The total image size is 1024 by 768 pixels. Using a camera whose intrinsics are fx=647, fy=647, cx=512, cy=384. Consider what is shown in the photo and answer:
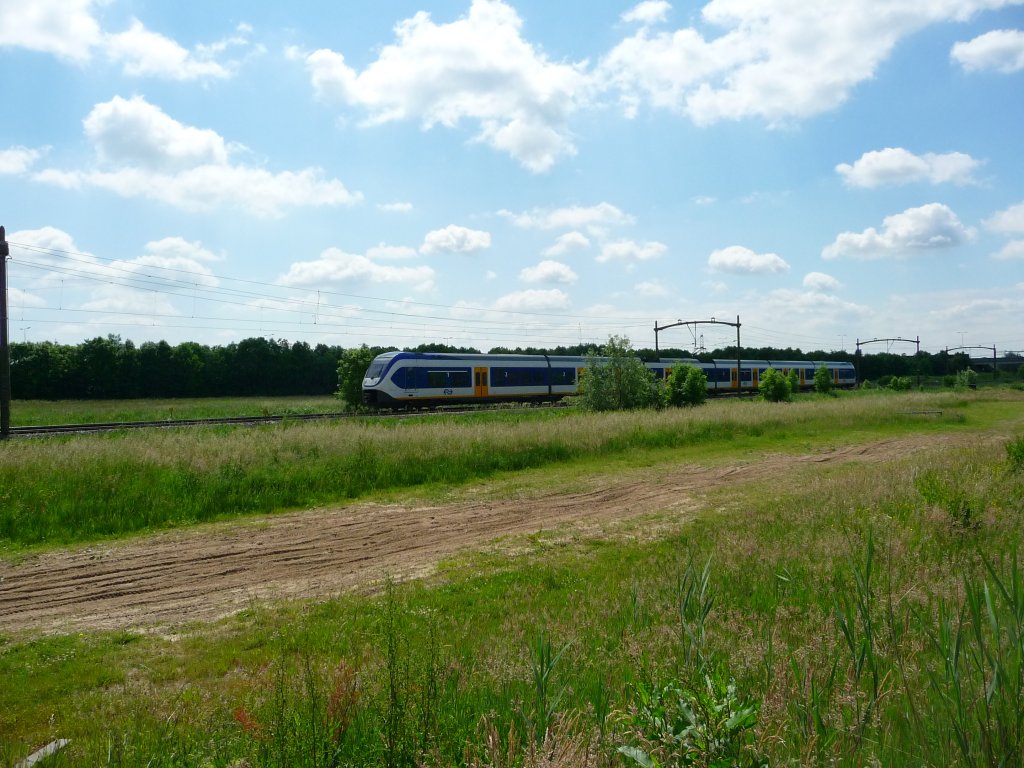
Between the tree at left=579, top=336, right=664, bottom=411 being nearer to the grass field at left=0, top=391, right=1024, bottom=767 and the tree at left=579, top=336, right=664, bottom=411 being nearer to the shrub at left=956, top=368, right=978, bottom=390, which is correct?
the grass field at left=0, top=391, right=1024, bottom=767

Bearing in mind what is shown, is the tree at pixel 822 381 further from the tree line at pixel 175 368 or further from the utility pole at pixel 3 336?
the utility pole at pixel 3 336

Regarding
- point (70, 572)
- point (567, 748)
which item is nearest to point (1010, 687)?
point (567, 748)

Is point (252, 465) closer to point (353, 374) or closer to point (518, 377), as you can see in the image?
point (518, 377)

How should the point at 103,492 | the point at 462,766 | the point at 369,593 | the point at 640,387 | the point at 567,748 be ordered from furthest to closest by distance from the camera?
the point at 640,387 < the point at 103,492 < the point at 369,593 < the point at 462,766 < the point at 567,748

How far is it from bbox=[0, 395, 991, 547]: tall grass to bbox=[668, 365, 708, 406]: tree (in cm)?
1675

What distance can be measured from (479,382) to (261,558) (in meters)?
26.7

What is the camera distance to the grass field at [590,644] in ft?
7.30

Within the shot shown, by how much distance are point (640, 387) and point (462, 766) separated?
31.2m

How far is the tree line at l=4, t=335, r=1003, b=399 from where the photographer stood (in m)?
56.2

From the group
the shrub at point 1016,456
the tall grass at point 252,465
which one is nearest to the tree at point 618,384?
the tall grass at point 252,465

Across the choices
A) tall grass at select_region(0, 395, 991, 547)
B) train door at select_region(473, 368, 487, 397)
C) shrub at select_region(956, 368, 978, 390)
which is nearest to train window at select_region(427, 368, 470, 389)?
train door at select_region(473, 368, 487, 397)

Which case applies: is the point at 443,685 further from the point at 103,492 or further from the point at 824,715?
the point at 103,492

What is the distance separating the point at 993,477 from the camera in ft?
32.9

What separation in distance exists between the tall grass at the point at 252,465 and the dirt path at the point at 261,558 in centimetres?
112
